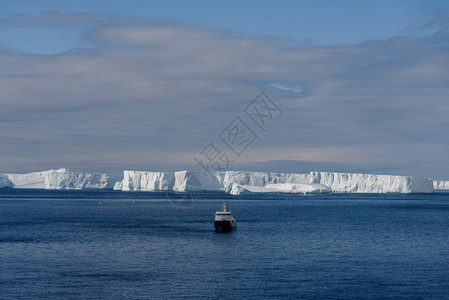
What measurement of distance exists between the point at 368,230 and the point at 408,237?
9.72 m

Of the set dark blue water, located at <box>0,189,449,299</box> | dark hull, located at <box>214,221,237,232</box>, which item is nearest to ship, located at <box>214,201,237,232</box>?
dark hull, located at <box>214,221,237,232</box>

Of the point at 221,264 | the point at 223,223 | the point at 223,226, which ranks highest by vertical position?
the point at 223,223

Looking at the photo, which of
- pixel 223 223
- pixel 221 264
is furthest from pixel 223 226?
pixel 221 264

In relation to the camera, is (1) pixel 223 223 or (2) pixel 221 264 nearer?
(2) pixel 221 264

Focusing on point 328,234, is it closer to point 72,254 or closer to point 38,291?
point 72,254

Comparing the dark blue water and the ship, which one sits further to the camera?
the ship

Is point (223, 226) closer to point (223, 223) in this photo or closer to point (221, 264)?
point (223, 223)

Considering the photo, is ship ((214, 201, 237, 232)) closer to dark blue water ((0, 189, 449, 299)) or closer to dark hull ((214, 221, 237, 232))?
dark hull ((214, 221, 237, 232))

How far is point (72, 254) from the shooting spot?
49844 millimetres

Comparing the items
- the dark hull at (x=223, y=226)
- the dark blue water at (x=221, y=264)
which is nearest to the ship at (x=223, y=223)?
the dark hull at (x=223, y=226)

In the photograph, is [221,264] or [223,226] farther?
[223,226]

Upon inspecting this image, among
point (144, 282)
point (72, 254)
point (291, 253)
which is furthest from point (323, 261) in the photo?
point (72, 254)

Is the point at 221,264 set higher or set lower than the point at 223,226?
lower

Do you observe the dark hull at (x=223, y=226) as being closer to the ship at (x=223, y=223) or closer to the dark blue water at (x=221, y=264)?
the ship at (x=223, y=223)
